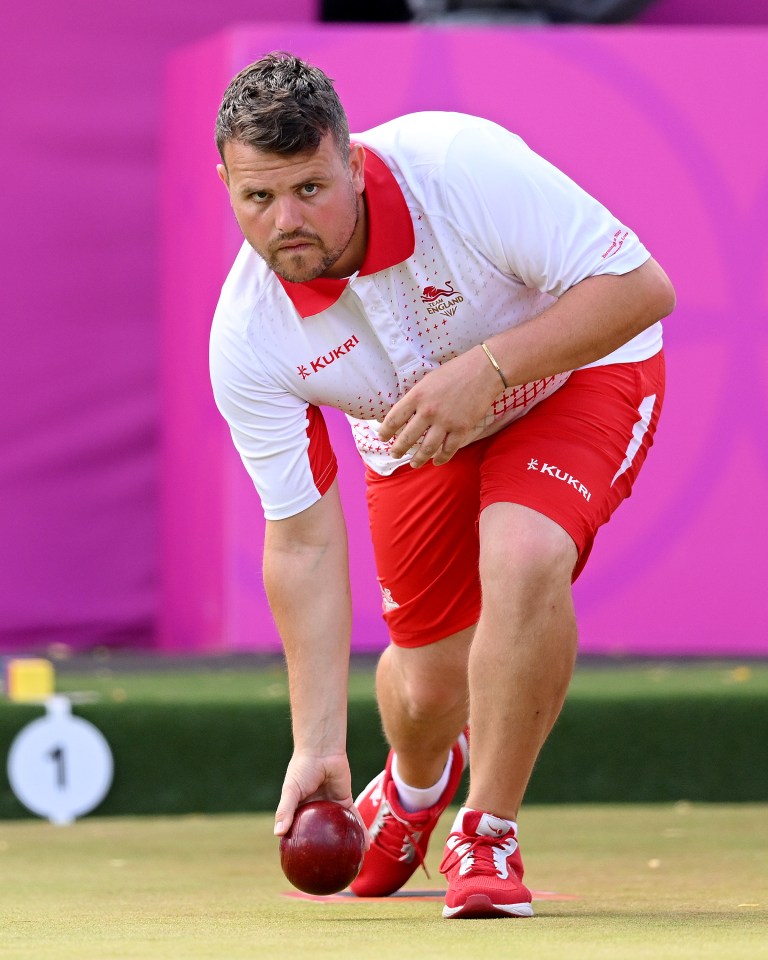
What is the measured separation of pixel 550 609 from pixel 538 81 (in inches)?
129

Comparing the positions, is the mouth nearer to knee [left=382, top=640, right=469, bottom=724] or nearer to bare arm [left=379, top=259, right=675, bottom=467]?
bare arm [left=379, top=259, right=675, bottom=467]

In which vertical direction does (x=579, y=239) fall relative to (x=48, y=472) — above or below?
above

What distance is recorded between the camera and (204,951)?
2041 mm

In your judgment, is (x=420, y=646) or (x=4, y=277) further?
(x=4, y=277)

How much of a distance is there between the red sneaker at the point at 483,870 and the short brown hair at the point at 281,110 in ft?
3.04

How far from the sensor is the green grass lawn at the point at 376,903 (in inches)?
81.6

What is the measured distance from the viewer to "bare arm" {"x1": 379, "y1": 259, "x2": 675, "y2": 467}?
2.38m

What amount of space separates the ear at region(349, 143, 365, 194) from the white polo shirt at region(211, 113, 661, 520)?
2 cm

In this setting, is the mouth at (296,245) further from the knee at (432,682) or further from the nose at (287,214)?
the knee at (432,682)

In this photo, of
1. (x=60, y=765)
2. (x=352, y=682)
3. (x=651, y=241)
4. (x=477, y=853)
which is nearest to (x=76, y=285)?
(x=651, y=241)

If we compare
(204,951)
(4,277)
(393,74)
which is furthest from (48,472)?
(204,951)

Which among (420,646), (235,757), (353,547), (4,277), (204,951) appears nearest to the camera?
(204,951)

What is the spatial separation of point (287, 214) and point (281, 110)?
13 cm

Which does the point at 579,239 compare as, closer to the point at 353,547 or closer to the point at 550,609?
the point at 550,609
